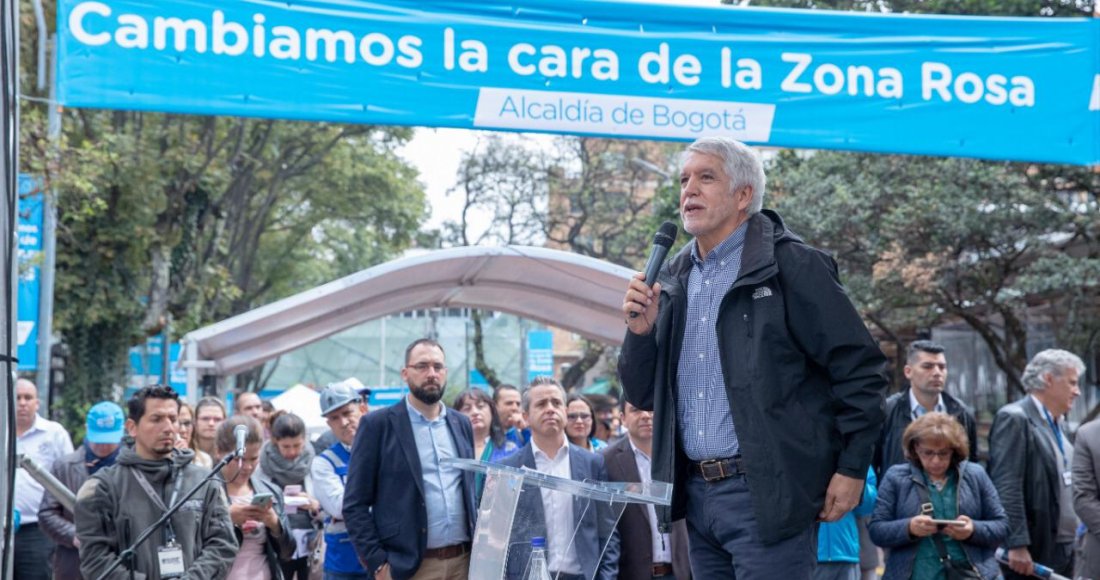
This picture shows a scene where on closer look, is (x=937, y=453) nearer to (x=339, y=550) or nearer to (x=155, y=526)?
(x=339, y=550)

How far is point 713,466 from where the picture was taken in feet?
12.5

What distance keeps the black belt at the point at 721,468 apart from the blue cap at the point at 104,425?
5497mm

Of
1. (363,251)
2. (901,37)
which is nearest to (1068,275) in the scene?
(901,37)

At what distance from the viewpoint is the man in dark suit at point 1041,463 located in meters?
8.16

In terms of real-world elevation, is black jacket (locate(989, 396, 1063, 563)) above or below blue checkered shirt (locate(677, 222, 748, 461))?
below

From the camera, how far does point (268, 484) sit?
8.14m

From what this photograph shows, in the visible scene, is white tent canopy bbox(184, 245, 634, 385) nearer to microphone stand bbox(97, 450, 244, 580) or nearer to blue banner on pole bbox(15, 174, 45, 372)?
blue banner on pole bbox(15, 174, 45, 372)

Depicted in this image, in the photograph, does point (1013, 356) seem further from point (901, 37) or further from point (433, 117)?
point (433, 117)

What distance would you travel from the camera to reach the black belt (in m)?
3.76

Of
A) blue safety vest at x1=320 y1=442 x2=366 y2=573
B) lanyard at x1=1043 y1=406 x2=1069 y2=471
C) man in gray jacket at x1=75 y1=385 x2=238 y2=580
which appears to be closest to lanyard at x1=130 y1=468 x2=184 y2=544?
Answer: man in gray jacket at x1=75 y1=385 x2=238 y2=580

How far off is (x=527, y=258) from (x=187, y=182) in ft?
44.8

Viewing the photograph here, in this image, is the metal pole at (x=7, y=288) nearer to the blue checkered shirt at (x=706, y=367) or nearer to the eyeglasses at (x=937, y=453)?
the blue checkered shirt at (x=706, y=367)

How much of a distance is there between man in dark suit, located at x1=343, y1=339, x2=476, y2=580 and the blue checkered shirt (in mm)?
3111

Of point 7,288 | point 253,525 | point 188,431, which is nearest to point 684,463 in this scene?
point 7,288
